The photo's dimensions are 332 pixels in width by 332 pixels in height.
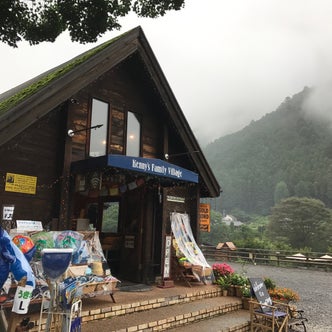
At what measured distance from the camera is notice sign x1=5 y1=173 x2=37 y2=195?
699cm

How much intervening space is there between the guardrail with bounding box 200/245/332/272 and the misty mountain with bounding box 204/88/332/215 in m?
69.4

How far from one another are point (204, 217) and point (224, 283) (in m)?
2.65

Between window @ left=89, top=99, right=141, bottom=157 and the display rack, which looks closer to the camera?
the display rack

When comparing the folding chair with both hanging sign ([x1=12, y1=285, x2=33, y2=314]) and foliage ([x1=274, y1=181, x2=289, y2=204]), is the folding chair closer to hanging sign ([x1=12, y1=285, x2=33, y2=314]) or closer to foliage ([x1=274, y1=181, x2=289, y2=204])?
hanging sign ([x1=12, y1=285, x2=33, y2=314])

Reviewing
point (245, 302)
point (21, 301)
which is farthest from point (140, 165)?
point (245, 302)

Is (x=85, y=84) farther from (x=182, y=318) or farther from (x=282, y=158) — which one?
(x=282, y=158)

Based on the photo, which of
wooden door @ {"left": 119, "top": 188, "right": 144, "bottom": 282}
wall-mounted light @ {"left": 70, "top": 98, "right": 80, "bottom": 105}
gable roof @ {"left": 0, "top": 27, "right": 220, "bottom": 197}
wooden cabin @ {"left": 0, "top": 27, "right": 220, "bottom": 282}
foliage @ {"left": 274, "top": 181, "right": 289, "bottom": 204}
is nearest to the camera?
gable roof @ {"left": 0, "top": 27, "right": 220, "bottom": 197}

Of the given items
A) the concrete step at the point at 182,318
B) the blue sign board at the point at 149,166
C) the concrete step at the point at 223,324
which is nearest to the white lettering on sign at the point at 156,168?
the blue sign board at the point at 149,166

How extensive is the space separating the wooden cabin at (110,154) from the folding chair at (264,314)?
305 centimetres

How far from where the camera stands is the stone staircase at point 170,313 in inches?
247

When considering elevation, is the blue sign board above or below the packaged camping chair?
above

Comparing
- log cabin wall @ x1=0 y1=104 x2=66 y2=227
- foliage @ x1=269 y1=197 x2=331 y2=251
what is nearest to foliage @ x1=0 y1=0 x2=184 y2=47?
log cabin wall @ x1=0 y1=104 x2=66 y2=227

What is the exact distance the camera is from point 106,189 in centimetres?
968

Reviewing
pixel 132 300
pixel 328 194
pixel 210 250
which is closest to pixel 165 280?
pixel 132 300
